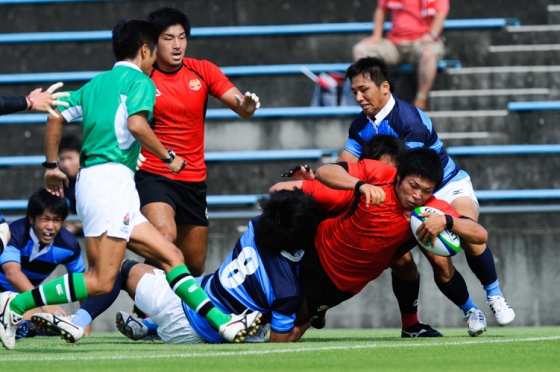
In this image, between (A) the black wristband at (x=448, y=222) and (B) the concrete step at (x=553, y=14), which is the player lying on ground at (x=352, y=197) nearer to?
(A) the black wristband at (x=448, y=222)

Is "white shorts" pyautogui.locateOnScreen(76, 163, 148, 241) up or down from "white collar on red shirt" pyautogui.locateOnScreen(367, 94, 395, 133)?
down

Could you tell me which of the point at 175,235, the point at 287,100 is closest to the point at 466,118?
the point at 287,100

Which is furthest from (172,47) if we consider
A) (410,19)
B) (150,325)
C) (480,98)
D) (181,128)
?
(480,98)

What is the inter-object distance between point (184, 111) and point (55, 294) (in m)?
2.38

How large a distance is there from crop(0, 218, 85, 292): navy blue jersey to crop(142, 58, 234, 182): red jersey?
1514 millimetres

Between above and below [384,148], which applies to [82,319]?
below

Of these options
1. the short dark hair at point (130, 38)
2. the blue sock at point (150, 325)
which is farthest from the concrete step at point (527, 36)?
the short dark hair at point (130, 38)

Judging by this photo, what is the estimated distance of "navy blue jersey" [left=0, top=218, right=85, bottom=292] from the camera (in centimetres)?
814

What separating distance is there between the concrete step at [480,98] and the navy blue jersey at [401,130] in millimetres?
4666

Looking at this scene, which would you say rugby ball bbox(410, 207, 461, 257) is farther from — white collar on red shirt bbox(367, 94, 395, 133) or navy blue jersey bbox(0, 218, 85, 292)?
navy blue jersey bbox(0, 218, 85, 292)

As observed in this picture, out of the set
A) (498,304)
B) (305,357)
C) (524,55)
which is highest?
(524,55)

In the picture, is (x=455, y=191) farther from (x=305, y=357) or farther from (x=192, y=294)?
(x=305, y=357)

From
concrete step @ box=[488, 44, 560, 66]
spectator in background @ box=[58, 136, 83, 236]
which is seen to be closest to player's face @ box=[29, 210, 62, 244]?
spectator in background @ box=[58, 136, 83, 236]

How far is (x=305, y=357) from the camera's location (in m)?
4.88
